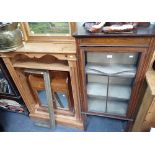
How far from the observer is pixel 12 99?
201 centimetres

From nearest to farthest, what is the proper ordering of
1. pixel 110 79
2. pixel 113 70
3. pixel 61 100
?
pixel 113 70
pixel 110 79
pixel 61 100

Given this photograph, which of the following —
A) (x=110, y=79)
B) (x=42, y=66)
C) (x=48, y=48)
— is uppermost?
(x=48, y=48)

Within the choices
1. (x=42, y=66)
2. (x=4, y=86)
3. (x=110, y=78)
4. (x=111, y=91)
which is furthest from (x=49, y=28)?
(x=4, y=86)

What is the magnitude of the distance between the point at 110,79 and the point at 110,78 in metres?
0.01

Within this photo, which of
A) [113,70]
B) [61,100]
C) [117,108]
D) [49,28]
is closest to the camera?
[113,70]

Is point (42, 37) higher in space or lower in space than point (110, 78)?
higher

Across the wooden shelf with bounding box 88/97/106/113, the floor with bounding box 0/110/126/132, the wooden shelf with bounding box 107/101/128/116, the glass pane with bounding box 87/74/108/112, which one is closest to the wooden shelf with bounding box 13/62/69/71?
the glass pane with bounding box 87/74/108/112

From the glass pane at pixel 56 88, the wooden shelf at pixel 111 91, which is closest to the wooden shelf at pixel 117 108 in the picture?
the wooden shelf at pixel 111 91

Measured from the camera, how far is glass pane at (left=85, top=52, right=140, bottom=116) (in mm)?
1322

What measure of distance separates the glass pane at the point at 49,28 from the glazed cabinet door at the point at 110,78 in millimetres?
332

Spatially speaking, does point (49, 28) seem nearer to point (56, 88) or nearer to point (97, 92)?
Result: point (56, 88)

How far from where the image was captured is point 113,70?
1344 millimetres

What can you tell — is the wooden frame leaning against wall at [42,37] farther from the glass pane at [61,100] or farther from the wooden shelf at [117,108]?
the wooden shelf at [117,108]
